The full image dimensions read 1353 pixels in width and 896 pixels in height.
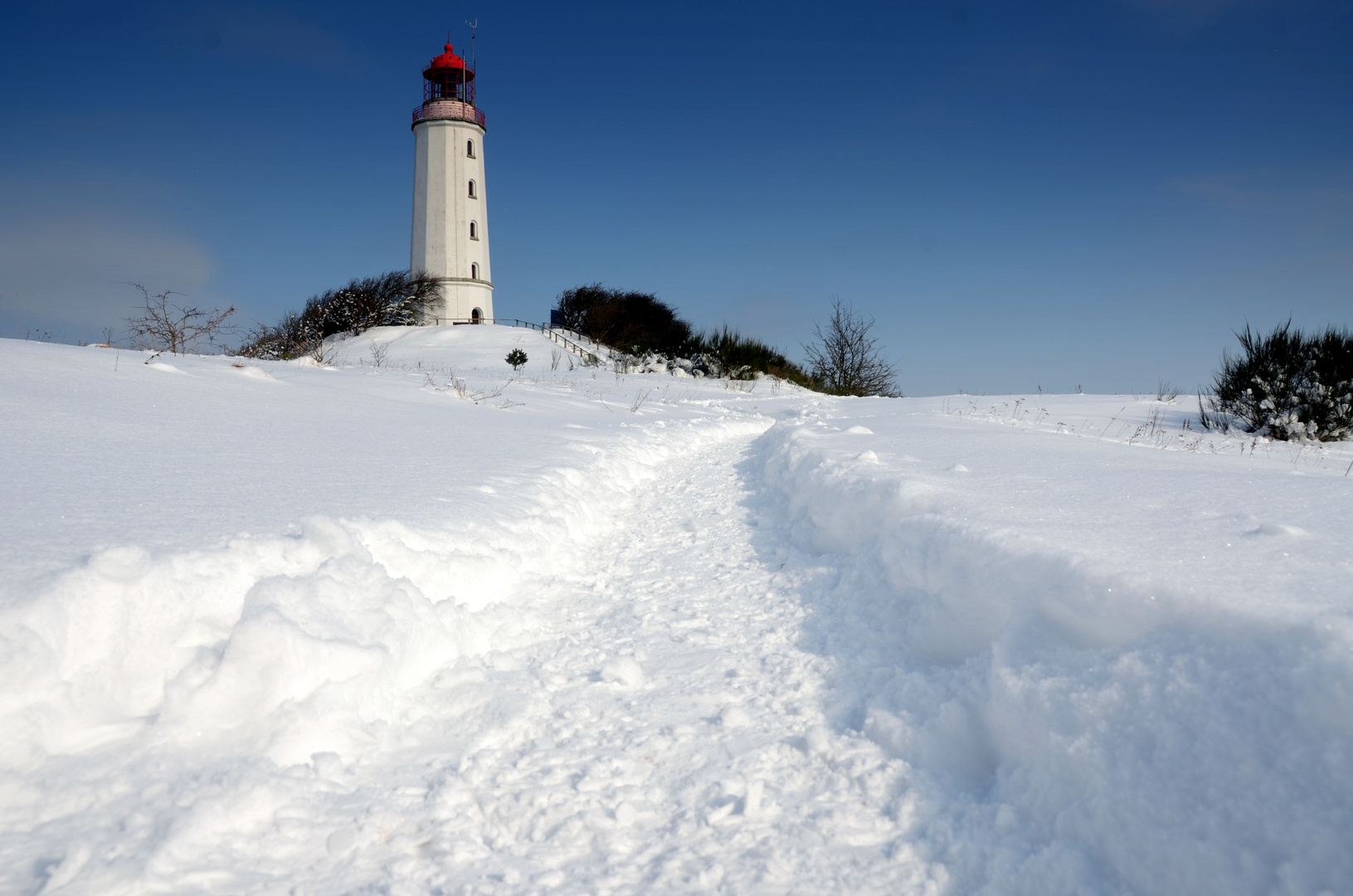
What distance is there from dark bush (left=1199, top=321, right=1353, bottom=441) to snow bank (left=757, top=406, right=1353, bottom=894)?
964 cm

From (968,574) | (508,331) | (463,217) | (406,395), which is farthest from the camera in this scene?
(463,217)

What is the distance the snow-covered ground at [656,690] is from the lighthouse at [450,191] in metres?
30.9

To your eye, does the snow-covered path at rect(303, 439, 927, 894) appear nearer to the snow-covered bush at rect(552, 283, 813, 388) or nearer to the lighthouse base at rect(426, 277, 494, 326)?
the snow-covered bush at rect(552, 283, 813, 388)

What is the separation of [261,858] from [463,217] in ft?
→ 114

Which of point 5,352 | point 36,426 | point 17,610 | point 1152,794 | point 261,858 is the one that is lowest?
point 261,858

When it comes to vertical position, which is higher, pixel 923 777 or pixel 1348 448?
pixel 1348 448

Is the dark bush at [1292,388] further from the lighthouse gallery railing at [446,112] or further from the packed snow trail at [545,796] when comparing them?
the lighthouse gallery railing at [446,112]

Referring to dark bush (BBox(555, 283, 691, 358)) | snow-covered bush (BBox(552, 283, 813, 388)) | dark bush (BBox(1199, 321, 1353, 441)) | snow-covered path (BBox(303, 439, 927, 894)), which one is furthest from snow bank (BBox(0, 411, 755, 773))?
dark bush (BBox(555, 283, 691, 358))

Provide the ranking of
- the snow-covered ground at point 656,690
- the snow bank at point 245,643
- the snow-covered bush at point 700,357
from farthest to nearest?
the snow-covered bush at point 700,357, the snow bank at point 245,643, the snow-covered ground at point 656,690

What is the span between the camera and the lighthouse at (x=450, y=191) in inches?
1259

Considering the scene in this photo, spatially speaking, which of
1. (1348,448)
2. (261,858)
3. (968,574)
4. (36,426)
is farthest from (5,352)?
(1348,448)

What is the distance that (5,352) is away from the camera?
5352 mm

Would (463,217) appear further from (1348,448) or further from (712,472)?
(1348,448)

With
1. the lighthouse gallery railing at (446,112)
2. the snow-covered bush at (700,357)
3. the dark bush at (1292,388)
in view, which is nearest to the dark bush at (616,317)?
the snow-covered bush at (700,357)
